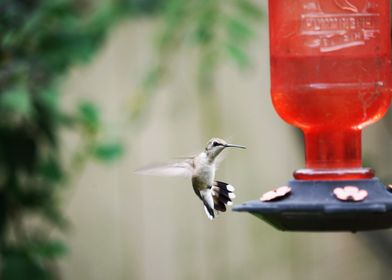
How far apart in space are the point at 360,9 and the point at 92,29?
238cm

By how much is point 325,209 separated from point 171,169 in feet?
2.54

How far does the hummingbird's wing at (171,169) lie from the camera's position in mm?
3473

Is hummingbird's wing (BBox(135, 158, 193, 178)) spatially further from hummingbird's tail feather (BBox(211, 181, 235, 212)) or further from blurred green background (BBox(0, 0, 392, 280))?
blurred green background (BBox(0, 0, 392, 280))

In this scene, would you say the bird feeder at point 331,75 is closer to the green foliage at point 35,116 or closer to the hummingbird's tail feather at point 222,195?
the hummingbird's tail feather at point 222,195

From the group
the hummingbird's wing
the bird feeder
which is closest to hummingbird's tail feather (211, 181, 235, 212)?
the hummingbird's wing

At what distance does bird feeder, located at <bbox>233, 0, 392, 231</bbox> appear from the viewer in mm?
3473

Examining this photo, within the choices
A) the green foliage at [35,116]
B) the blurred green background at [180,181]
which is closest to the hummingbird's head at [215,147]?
the green foliage at [35,116]

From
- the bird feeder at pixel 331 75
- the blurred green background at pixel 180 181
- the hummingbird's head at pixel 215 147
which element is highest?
the bird feeder at pixel 331 75

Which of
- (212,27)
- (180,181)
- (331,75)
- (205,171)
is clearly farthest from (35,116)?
(180,181)

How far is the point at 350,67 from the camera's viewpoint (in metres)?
3.48

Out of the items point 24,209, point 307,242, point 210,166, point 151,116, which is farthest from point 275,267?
point 210,166

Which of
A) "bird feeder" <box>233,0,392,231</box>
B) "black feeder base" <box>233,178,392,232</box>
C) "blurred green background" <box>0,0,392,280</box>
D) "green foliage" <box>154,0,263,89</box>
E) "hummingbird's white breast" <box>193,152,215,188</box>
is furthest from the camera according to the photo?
"blurred green background" <box>0,0,392,280</box>

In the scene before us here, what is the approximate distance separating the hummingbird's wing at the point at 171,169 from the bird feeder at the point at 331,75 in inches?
15.2

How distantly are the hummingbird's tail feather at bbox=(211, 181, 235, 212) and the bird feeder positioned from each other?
0.26 meters
